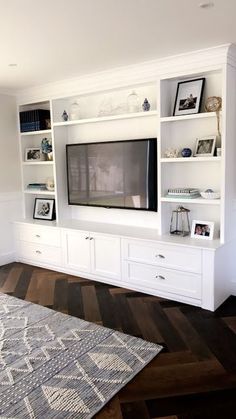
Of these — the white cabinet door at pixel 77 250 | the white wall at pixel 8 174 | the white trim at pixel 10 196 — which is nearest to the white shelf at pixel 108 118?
the white wall at pixel 8 174

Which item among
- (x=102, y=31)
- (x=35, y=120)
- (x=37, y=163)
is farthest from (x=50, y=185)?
(x=102, y=31)

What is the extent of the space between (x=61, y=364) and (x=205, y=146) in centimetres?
233

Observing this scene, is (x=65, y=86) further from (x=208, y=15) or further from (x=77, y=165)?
(x=208, y=15)

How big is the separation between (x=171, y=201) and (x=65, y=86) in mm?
1926

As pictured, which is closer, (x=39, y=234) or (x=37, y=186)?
(x=39, y=234)

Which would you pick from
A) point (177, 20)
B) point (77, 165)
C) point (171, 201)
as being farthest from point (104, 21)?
point (77, 165)

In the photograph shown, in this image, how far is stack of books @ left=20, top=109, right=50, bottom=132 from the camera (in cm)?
469

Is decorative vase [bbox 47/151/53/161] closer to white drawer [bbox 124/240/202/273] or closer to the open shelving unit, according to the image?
the open shelving unit

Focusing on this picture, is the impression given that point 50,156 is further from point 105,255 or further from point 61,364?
point 61,364

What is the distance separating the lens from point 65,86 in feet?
13.9

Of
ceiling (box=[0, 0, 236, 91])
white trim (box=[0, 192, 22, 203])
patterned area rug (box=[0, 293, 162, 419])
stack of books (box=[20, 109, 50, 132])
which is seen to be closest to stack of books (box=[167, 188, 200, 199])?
ceiling (box=[0, 0, 236, 91])

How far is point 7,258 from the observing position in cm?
486

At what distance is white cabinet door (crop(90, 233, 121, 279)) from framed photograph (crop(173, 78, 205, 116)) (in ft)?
4.86

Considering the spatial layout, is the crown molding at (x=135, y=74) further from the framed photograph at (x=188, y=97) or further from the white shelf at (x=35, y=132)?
the white shelf at (x=35, y=132)
